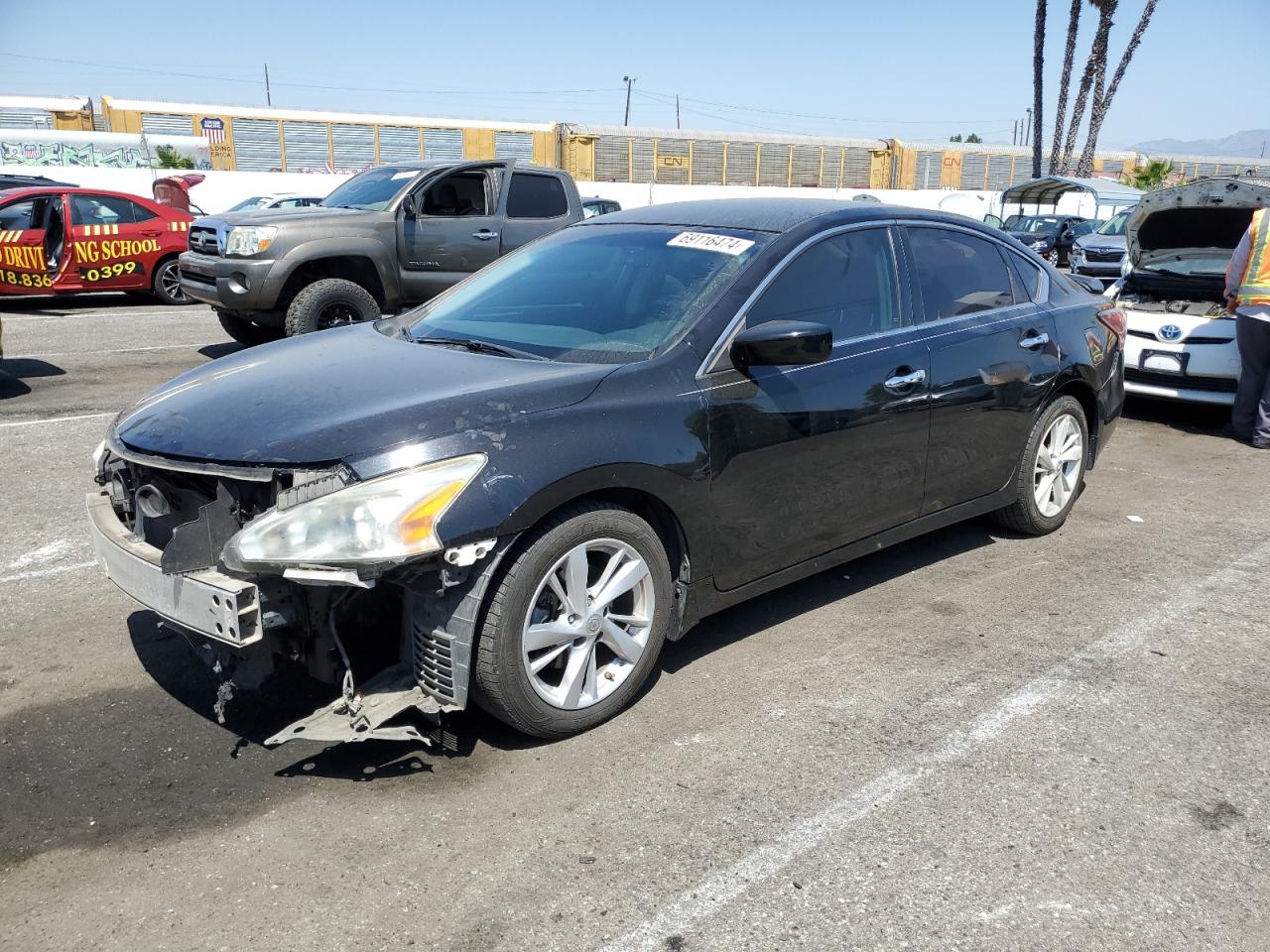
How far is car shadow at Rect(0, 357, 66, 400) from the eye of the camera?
28.6ft

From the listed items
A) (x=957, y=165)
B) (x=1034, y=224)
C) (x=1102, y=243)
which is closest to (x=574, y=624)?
(x=1102, y=243)

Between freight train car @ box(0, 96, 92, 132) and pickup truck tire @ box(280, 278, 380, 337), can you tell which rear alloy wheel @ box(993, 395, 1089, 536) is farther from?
freight train car @ box(0, 96, 92, 132)

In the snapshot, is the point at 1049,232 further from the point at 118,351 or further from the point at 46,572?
the point at 46,572

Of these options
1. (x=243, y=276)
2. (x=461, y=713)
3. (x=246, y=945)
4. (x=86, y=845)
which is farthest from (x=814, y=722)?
(x=243, y=276)

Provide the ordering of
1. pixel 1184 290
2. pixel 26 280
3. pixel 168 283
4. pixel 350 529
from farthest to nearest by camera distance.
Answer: pixel 168 283 → pixel 26 280 → pixel 1184 290 → pixel 350 529

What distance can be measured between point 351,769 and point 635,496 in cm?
122

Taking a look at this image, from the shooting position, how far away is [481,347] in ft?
12.6

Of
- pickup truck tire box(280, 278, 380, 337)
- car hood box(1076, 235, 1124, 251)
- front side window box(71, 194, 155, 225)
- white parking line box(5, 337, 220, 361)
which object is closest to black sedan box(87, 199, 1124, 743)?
pickup truck tire box(280, 278, 380, 337)

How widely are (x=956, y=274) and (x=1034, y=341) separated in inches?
22.9

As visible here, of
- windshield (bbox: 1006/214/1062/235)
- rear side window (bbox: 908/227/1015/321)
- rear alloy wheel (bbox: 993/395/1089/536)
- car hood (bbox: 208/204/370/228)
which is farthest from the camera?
windshield (bbox: 1006/214/1062/235)

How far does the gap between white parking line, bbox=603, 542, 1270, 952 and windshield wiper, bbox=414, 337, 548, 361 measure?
177 centimetres

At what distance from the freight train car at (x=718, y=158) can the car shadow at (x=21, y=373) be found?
3125cm

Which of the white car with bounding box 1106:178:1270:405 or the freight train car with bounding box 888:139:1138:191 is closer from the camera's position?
the white car with bounding box 1106:178:1270:405

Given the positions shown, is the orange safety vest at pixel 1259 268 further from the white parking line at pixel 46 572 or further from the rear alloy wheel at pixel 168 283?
the rear alloy wheel at pixel 168 283
